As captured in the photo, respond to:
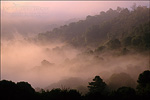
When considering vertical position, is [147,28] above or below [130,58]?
above

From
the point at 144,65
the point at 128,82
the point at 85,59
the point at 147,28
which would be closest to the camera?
the point at 128,82

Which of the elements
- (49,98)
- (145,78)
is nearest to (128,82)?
(145,78)

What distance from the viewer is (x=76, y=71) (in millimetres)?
161500

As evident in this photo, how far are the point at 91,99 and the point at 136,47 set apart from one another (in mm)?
140762

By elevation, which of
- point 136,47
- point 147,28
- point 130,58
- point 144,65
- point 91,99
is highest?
point 147,28

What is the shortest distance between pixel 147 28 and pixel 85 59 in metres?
71.6

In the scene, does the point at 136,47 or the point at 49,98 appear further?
the point at 136,47

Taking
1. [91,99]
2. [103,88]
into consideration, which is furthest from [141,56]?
[91,99]

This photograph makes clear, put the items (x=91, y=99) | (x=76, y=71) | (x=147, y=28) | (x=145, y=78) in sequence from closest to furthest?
1. (x=91, y=99)
2. (x=145, y=78)
3. (x=76, y=71)
4. (x=147, y=28)

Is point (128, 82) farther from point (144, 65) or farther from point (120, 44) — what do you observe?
point (120, 44)

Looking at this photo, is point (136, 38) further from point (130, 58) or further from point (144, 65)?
point (144, 65)

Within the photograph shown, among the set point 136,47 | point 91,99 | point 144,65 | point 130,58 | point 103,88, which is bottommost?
point 91,99

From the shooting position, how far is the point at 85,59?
584 ft

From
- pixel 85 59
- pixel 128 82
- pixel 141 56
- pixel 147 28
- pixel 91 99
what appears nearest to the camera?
pixel 91 99
